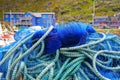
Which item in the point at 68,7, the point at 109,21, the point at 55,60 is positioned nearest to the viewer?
the point at 55,60

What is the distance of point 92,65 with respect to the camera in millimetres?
5070

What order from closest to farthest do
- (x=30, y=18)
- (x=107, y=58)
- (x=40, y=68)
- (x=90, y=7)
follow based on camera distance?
(x=40, y=68) < (x=107, y=58) < (x=30, y=18) < (x=90, y=7)

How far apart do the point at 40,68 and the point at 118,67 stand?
3.17ft

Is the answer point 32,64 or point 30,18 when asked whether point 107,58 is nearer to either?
point 32,64

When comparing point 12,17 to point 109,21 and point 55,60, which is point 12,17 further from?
point 55,60

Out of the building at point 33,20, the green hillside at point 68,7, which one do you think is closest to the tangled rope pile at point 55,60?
the building at point 33,20

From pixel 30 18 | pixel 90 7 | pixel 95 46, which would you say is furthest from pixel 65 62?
pixel 90 7

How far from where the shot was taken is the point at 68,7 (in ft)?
274

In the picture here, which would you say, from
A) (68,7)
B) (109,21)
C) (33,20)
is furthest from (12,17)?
(109,21)

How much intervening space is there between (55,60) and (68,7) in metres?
78.9

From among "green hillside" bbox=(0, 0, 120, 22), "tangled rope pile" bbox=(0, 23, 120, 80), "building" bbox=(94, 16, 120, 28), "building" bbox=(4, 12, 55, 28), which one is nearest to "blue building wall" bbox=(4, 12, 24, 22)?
"building" bbox=(4, 12, 55, 28)

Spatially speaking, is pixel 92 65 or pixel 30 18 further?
pixel 30 18

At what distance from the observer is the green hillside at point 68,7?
3003 inches

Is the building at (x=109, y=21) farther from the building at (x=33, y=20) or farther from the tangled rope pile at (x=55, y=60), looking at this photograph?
the tangled rope pile at (x=55, y=60)
